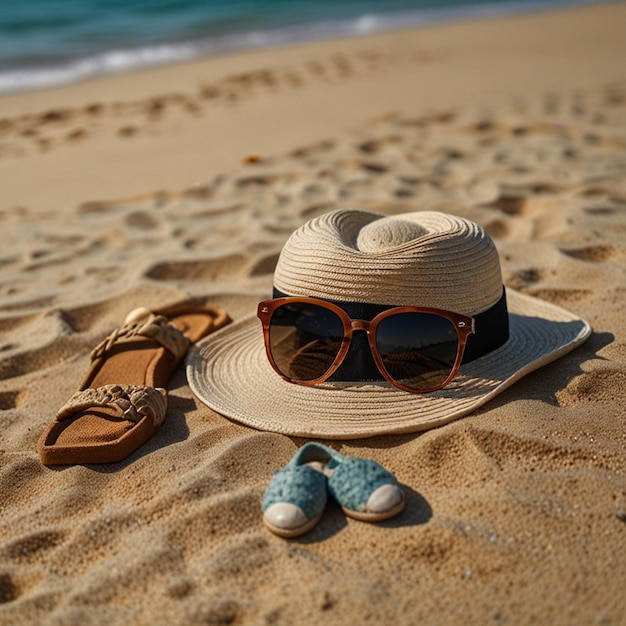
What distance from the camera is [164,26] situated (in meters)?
13.9

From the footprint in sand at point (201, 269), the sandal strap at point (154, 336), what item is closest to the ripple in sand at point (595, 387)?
the sandal strap at point (154, 336)

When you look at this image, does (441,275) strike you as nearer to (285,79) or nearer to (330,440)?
(330,440)

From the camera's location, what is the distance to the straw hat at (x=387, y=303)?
218 cm

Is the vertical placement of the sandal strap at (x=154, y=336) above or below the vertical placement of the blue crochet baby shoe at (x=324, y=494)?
above

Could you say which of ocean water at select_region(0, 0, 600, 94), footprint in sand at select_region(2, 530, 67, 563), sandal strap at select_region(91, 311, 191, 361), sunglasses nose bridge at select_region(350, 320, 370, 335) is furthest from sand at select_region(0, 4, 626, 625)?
ocean water at select_region(0, 0, 600, 94)

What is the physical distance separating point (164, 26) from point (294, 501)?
13.7m

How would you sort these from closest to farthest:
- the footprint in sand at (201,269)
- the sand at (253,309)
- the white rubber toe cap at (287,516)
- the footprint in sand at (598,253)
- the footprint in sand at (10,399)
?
the sand at (253,309) < the white rubber toe cap at (287,516) < the footprint in sand at (10,399) < the footprint in sand at (598,253) < the footprint in sand at (201,269)

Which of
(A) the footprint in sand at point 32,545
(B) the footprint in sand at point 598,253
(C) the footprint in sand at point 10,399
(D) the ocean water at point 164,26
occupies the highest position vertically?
(D) the ocean water at point 164,26

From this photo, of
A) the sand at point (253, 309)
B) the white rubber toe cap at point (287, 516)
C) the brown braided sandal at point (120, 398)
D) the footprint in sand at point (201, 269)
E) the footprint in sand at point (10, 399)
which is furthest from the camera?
the footprint in sand at point (201, 269)

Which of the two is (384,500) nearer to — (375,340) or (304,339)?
(375,340)

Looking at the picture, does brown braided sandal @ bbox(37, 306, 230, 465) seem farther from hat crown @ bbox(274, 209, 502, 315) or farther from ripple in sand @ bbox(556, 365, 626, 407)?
ripple in sand @ bbox(556, 365, 626, 407)

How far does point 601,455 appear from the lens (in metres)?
1.99

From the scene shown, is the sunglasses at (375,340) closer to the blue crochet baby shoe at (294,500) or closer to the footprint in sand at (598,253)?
the blue crochet baby shoe at (294,500)

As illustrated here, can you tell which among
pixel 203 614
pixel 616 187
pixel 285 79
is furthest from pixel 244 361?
pixel 285 79
